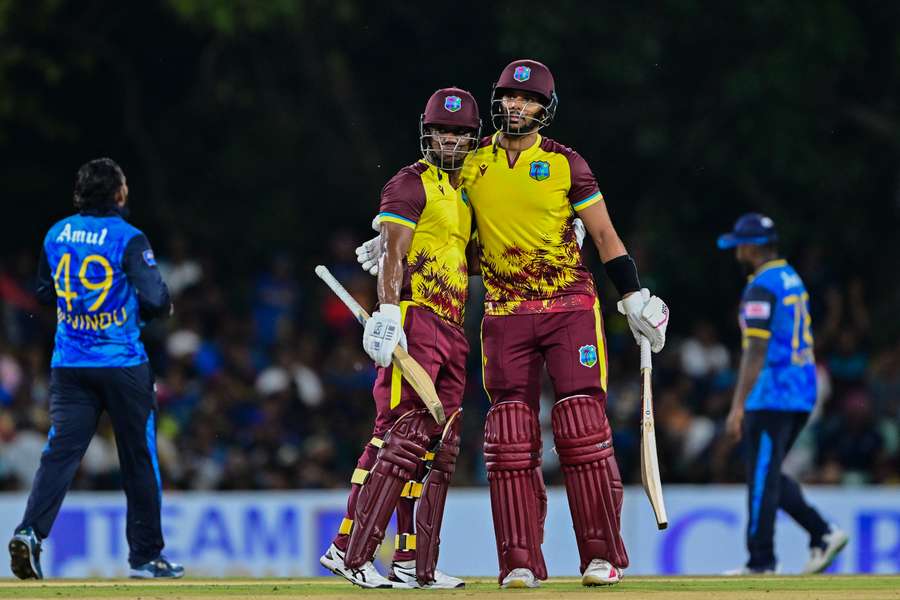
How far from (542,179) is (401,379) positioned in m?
1.10

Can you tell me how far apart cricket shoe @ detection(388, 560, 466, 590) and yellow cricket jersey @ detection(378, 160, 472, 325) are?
3.79ft

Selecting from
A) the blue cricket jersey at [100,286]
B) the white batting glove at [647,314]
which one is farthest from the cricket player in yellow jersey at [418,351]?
the blue cricket jersey at [100,286]

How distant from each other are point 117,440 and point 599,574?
281 cm

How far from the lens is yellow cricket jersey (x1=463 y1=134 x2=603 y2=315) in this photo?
812 cm

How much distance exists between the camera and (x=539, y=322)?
8188 mm

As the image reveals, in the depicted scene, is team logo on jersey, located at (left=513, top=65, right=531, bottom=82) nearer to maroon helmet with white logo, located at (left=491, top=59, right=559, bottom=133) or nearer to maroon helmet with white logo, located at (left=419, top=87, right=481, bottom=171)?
maroon helmet with white logo, located at (left=491, top=59, right=559, bottom=133)

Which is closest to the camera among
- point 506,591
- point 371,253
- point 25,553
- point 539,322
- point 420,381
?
point 506,591

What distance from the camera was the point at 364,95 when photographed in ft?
64.1

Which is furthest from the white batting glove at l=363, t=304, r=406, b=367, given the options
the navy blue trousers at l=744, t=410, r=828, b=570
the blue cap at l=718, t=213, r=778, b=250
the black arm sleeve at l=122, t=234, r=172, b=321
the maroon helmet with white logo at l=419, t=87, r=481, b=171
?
the blue cap at l=718, t=213, r=778, b=250

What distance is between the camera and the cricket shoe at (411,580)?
816 cm

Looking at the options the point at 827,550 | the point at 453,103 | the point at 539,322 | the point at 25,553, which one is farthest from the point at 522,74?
the point at 827,550

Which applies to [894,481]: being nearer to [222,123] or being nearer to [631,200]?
[631,200]

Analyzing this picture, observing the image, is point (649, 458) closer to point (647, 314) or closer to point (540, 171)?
point (647, 314)

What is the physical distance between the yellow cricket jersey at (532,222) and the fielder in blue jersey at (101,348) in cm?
199
